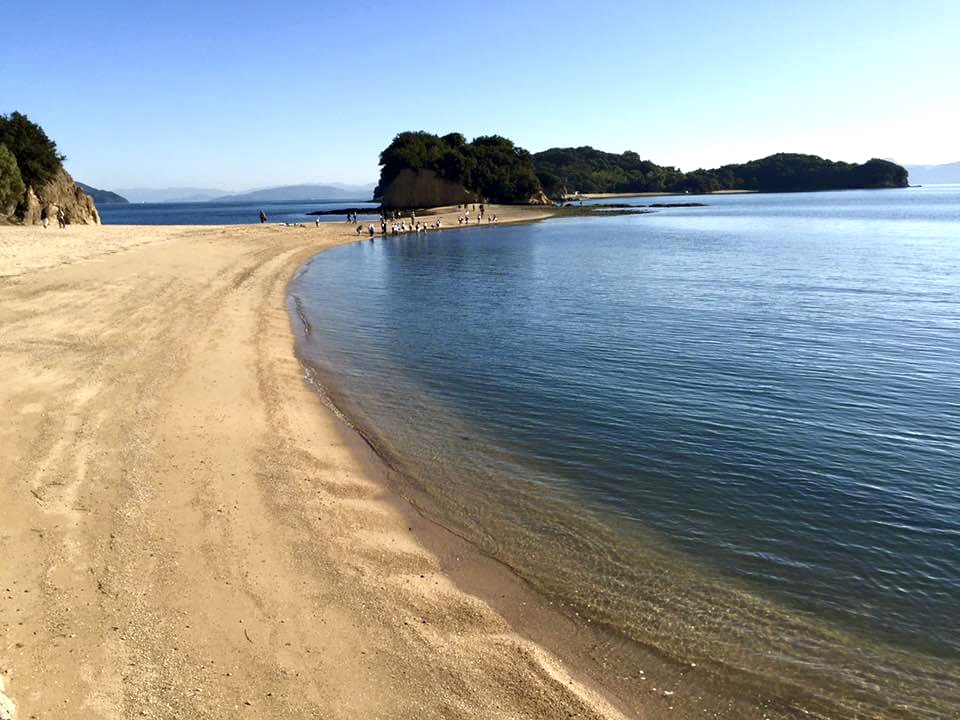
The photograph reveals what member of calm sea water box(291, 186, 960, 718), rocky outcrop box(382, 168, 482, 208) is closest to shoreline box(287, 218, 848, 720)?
calm sea water box(291, 186, 960, 718)

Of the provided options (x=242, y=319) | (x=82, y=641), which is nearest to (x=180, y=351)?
(x=242, y=319)

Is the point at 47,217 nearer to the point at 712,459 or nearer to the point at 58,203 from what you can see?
the point at 58,203

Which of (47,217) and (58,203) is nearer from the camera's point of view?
(47,217)

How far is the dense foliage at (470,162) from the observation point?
123562 mm

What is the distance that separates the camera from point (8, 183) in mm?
47281

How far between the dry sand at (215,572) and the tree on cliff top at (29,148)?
54.4 m

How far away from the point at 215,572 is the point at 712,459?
8295 millimetres

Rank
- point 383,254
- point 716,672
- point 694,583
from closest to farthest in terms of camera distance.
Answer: point 716,672 → point 694,583 → point 383,254

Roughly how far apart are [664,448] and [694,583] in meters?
4.16

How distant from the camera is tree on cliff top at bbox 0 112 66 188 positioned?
56469mm

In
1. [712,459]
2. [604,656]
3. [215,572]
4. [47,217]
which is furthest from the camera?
[47,217]

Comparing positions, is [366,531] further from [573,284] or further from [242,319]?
[573,284]

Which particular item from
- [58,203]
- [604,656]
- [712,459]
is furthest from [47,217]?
[604,656]

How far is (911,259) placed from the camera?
43.1 meters
